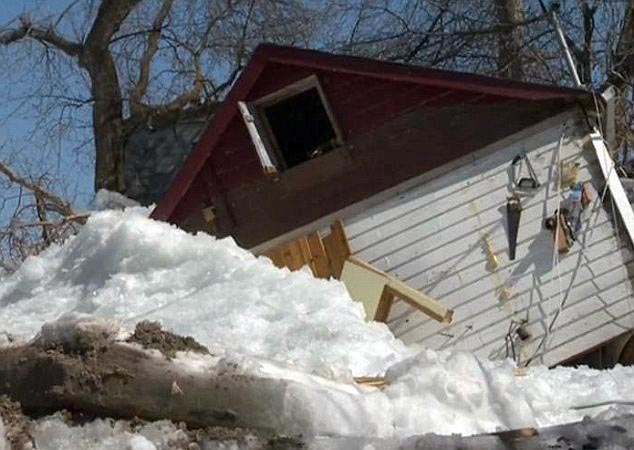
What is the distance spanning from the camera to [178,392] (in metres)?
4.09

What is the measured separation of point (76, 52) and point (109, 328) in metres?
18.4

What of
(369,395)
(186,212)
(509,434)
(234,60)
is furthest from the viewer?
(234,60)

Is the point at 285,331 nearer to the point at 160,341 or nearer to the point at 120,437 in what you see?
the point at 160,341

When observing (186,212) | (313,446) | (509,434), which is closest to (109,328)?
(313,446)

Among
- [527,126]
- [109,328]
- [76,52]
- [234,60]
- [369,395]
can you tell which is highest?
[76,52]

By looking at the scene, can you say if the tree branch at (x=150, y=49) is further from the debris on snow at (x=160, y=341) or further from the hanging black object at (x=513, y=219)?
the debris on snow at (x=160, y=341)

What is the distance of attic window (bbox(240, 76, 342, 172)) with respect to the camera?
474 inches

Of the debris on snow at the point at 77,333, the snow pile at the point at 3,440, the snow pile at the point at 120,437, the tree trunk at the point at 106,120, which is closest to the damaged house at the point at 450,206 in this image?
the debris on snow at the point at 77,333

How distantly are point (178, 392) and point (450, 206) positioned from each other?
301 inches

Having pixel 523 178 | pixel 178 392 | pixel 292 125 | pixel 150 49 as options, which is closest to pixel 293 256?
pixel 292 125

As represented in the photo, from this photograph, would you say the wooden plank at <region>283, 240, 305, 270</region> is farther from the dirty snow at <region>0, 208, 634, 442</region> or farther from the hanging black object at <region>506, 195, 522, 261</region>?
the hanging black object at <region>506, 195, 522, 261</region>

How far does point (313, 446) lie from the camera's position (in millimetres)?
3838

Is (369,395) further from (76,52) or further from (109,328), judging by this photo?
(76,52)

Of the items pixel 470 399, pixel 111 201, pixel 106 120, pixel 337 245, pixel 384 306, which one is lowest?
pixel 470 399
